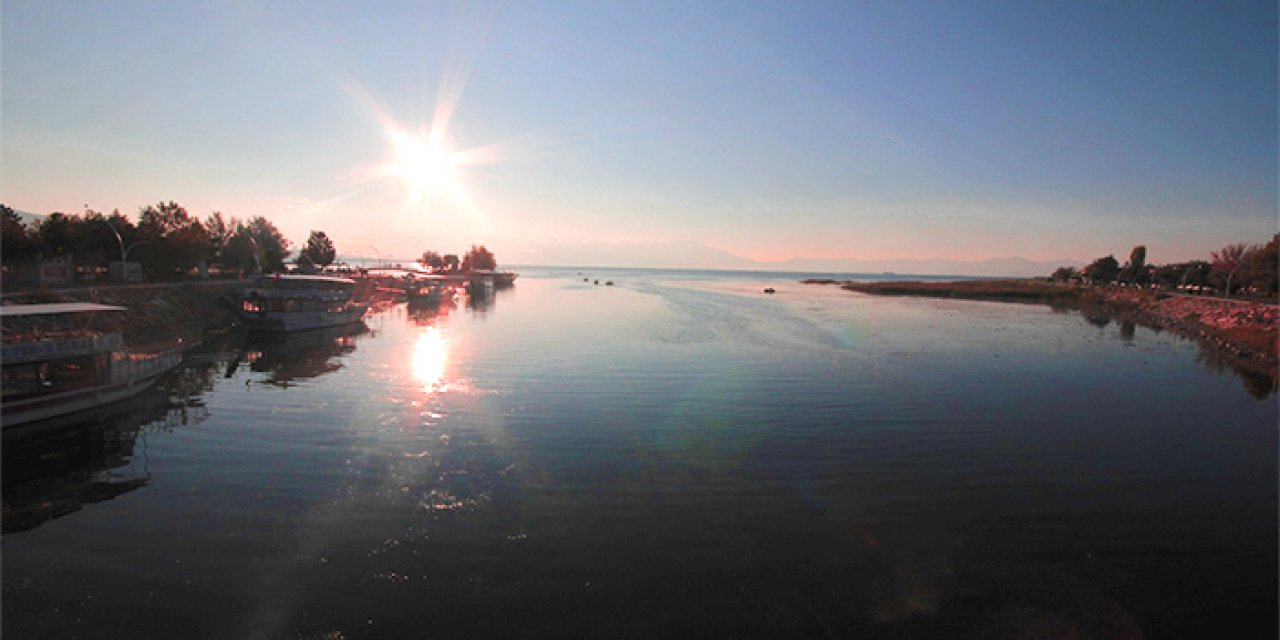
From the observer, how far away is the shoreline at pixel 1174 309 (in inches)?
2159

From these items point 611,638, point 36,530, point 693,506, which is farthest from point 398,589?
point 36,530

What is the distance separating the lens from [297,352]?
5012cm

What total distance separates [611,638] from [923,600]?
25.1 feet

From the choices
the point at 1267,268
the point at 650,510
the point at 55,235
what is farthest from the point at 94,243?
the point at 1267,268

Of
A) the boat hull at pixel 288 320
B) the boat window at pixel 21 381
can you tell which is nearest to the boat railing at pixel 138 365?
the boat window at pixel 21 381

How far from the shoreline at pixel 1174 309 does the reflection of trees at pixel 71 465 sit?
76572mm

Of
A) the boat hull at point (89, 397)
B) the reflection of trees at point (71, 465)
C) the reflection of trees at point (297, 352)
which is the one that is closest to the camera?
the reflection of trees at point (71, 465)

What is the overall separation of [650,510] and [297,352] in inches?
1811

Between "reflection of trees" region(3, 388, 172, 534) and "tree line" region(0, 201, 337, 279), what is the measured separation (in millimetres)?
50995

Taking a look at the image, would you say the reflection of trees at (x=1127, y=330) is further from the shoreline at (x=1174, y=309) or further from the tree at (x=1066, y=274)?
the tree at (x=1066, y=274)

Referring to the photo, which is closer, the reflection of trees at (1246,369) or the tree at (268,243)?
the reflection of trees at (1246,369)

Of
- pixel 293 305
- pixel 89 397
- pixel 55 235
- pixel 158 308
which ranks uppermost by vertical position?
pixel 55 235

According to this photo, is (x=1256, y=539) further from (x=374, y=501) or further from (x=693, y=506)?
(x=374, y=501)

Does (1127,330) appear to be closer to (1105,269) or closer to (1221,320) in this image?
(1221,320)
